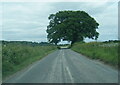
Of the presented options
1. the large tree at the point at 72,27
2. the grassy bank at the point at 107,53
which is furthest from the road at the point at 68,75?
the large tree at the point at 72,27

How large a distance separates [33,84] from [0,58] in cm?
1009

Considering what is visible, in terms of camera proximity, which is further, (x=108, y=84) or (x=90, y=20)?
(x=90, y=20)

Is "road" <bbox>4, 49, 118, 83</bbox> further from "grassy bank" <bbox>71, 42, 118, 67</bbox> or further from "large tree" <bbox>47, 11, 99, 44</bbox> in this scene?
"large tree" <bbox>47, 11, 99, 44</bbox>

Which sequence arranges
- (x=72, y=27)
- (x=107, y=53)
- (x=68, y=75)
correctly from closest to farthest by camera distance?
(x=68, y=75), (x=107, y=53), (x=72, y=27)

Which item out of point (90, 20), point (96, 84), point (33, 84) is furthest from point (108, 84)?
point (90, 20)

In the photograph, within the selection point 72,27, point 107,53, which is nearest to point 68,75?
point 107,53

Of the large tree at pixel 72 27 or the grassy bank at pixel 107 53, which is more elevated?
the large tree at pixel 72 27

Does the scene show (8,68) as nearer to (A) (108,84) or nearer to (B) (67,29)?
(A) (108,84)

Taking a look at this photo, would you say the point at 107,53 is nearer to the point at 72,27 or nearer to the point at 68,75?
the point at 68,75

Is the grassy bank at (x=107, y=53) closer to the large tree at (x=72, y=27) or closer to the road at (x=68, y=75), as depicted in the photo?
the road at (x=68, y=75)

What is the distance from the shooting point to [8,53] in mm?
24297

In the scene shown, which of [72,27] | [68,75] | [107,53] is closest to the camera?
[68,75]

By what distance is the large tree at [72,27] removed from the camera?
85250mm

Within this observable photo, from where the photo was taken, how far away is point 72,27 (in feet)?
277
